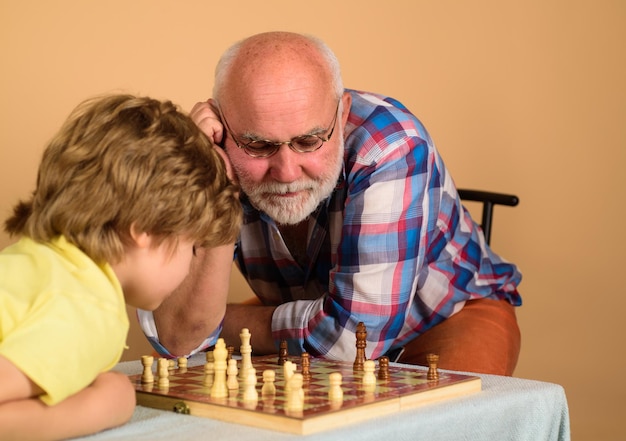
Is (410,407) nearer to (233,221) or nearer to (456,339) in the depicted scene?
(233,221)

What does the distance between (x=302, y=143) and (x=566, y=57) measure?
237 cm

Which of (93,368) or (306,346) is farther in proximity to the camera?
(306,346)

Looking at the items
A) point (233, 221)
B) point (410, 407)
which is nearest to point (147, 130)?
point (233, 221)

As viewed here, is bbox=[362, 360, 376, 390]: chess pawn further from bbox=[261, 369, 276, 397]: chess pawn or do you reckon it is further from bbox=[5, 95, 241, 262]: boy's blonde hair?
bbox=[5, 95, 241, 262]: boy's blonde hair

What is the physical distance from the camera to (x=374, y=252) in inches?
87.4

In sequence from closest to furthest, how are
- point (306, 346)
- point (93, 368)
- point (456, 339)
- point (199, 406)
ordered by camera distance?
point (93, 368), point (199, 406), point (306, 346), point (456, 339)

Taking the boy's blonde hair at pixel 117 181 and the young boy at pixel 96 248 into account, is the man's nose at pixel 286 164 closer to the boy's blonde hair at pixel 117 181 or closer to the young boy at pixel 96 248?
the young boy at pixel 96 248

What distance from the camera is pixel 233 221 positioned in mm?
1578

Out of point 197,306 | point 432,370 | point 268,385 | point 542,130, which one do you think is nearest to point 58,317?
point 268,385

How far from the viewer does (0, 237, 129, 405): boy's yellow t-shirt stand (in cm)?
117

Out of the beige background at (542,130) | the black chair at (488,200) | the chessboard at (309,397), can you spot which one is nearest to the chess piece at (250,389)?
the chessboard at (309,397)

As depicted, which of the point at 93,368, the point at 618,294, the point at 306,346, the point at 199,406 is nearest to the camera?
the point at 93,368

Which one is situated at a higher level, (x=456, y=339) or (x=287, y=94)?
(x=287, y=94)

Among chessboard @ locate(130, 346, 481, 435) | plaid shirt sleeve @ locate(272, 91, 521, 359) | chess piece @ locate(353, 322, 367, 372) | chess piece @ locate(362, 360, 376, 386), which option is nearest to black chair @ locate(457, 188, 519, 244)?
plaid shirt sleeve @ locate(272, 91, 521, 359)
